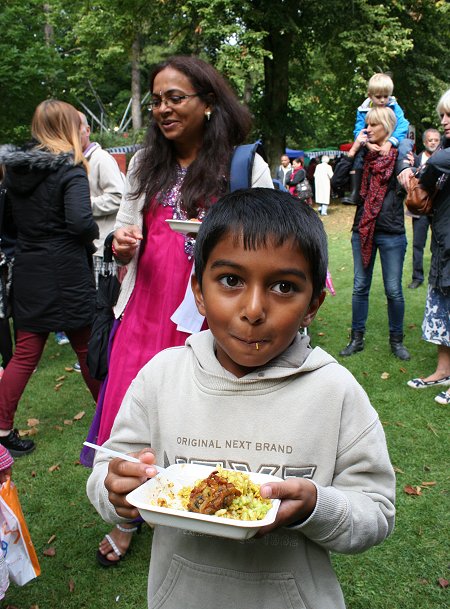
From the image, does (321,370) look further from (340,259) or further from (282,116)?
(282,116)

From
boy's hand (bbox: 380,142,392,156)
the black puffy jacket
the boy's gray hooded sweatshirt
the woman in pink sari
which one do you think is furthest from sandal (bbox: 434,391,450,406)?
the boy's gray hooded sweatshirt

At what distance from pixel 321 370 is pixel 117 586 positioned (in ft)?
6.96

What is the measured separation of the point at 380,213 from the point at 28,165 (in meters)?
3.37

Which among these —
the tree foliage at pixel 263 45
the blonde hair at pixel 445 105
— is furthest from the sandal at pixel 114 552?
the tree foliage at pixel 263 45

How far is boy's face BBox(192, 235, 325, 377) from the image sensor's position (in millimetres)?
1405

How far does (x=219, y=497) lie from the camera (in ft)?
4.15

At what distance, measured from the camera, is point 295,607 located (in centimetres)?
141

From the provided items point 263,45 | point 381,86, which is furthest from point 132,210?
point 263,45

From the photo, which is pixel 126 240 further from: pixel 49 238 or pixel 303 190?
pixel 303 190

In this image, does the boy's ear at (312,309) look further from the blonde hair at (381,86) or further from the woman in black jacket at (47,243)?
the blonde hair at (381,86)

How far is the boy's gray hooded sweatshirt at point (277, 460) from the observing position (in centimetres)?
141

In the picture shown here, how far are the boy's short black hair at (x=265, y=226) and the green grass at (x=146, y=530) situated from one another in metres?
2.04

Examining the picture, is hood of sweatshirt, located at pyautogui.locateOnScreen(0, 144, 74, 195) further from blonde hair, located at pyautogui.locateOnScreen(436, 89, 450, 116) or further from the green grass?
blonde hair, located at pyautogui.locateOnScreen(436, 89, 450, 116)

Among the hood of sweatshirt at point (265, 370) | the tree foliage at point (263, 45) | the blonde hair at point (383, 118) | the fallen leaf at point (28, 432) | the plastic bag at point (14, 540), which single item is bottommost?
the fallen leaf at point (28, 432)
